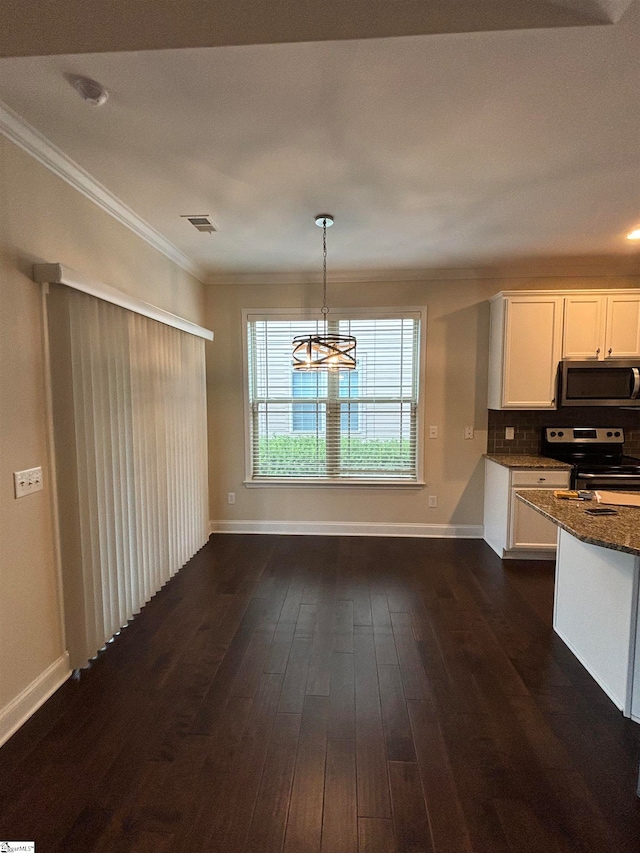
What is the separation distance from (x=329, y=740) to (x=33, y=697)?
1420mm

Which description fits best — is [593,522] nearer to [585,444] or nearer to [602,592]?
[602,592]

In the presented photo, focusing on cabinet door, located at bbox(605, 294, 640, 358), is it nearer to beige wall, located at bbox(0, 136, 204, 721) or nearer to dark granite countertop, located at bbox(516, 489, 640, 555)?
dark granite countertop, located at bbox(516, 489, 640, 555)

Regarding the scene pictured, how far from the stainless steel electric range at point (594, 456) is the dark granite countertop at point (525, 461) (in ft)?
0.36

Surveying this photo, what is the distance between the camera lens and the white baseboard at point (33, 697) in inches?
70.3

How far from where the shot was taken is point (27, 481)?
1905mm

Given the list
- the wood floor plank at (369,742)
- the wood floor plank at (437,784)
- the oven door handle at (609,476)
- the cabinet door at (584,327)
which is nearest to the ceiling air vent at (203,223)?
the wood floor plank at (369,742)

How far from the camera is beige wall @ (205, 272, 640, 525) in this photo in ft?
13.3

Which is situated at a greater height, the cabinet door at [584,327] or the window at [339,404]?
the cabinet door at [584,327]

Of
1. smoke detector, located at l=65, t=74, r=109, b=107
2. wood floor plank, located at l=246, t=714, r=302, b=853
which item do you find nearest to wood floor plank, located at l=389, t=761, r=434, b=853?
wood floor plank, located at l=246, t=714, r=302, b=853

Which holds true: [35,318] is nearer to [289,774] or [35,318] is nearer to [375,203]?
[375,203]

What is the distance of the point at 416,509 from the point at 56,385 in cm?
335

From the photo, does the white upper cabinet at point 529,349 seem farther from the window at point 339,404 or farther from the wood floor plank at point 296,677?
the wood floor plank at point 296,677

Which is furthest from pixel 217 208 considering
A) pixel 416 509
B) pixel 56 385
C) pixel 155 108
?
pixel 416 509

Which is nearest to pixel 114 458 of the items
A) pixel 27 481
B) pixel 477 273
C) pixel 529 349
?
pixel 27 481
